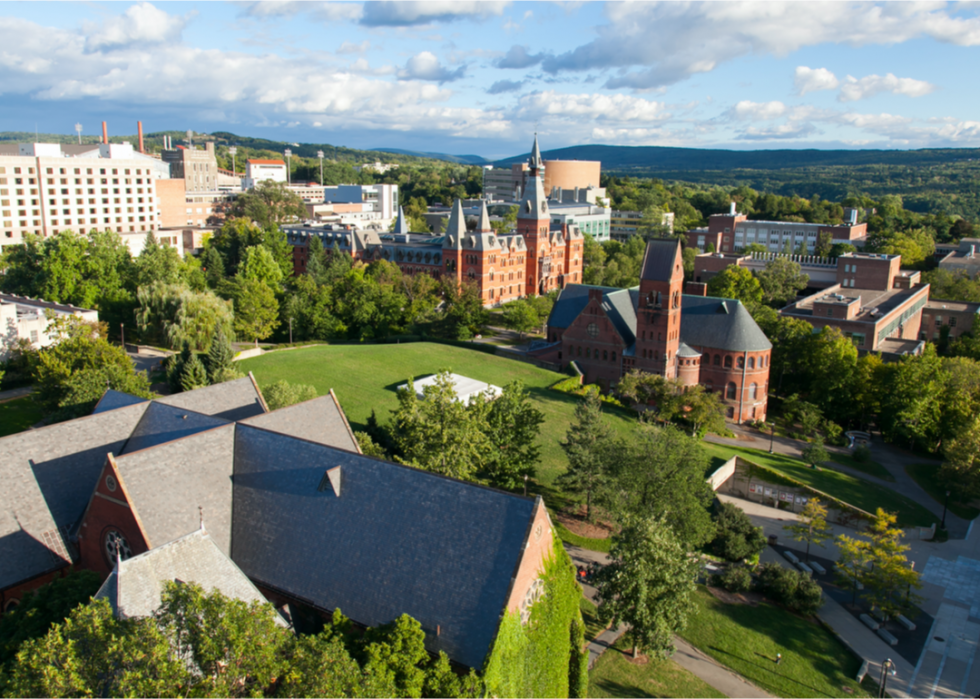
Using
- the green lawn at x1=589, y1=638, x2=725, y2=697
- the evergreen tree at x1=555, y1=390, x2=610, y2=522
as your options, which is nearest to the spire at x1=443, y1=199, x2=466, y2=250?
the evergreen tree at x1=555, y1=390, x2=610, y2=522

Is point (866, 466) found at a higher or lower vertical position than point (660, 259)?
lower

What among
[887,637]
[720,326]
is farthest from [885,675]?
[720,326]

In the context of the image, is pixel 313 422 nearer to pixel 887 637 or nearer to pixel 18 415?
pixel 18 415

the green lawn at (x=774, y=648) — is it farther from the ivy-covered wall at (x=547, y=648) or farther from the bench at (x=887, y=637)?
the ivy-covered wall at (x=547, y=648)

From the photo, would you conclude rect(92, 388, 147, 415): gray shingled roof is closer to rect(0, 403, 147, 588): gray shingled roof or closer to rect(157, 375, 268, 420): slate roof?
rect(157, 375, 268, 420): slate roof

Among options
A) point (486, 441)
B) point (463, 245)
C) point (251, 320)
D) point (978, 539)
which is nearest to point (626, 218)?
point (463, 245)

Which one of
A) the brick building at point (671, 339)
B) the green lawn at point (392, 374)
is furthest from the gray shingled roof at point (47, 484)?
the brick building at point (671, 339)
